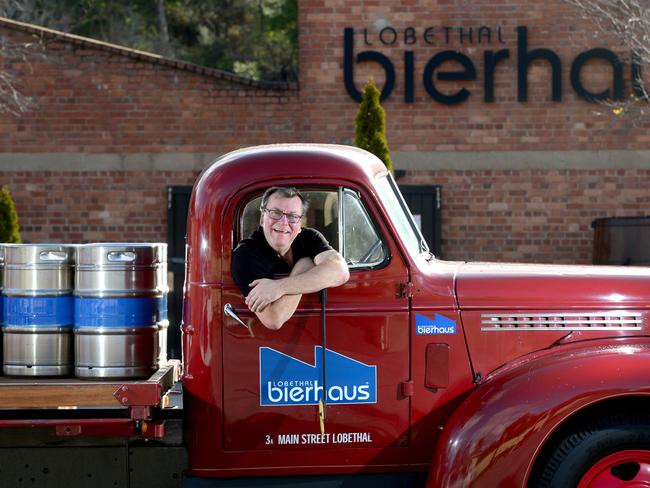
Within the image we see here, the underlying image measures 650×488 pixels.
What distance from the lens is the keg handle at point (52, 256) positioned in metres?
4.65

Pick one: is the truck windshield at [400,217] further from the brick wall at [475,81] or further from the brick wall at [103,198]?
the brick wall at [103,198]

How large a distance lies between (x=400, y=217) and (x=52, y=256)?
1633mm

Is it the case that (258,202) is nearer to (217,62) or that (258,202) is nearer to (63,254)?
(63,254)

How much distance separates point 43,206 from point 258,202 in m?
8.96

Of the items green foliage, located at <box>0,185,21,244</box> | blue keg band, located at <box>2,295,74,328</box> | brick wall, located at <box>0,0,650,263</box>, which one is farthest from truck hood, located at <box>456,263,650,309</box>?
green foliage, located at <box>0,185,21,244</box>

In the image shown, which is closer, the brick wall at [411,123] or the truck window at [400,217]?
the truck window at [400,217]

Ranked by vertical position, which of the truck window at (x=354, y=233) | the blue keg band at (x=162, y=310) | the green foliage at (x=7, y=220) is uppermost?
the green foliage at (x=7, y=220)

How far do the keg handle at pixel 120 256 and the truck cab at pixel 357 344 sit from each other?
1.05ft

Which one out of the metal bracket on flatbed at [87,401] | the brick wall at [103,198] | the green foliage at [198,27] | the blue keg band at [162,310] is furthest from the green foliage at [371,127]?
the green foliage at [198,27]

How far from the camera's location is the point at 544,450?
4.36 meters

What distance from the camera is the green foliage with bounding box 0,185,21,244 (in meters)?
11.9

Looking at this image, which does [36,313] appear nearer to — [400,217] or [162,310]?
[162,310]

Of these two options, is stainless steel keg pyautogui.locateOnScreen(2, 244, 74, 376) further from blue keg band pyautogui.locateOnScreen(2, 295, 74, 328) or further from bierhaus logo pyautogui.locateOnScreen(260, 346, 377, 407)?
bierhaus logo pyautogui.locateOnScreen(260, 346, 377, 407)

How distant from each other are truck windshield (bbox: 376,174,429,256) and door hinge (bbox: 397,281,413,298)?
16cm
